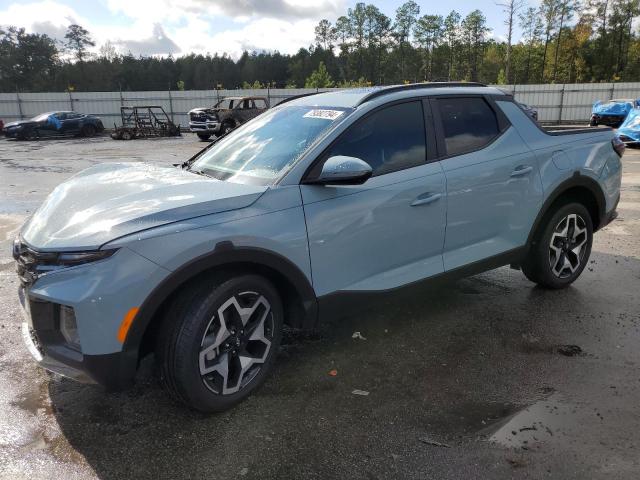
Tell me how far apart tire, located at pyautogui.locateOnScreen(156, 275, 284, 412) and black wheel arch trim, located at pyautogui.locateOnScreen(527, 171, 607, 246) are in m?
2.40

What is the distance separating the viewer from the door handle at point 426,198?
3.46 meters

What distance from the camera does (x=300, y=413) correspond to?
2.97 m

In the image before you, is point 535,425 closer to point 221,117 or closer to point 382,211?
point 382,211

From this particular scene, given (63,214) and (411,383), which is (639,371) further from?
(63,214)

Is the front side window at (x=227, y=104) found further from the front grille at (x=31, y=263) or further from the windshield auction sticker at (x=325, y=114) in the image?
the front grille at (x=31, y=263)

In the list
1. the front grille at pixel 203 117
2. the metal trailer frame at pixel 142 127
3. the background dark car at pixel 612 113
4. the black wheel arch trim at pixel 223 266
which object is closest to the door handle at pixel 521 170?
the black wheel arch trim at pixel 223 266

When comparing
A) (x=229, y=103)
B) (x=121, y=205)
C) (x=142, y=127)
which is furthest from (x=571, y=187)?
(x=142, y=127)

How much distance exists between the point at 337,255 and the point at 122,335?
129cm

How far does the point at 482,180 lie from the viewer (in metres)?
3.81

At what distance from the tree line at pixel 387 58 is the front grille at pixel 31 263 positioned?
44660 millimetres

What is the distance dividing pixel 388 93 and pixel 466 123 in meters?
0.71

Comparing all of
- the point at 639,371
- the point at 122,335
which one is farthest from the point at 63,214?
the point at 639,371

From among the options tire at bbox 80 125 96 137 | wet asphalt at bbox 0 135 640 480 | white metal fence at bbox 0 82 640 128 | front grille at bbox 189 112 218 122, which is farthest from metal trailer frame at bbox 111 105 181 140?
wet asphalt at bbox 0 135 640 480

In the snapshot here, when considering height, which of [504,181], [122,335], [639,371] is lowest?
[639,371]
